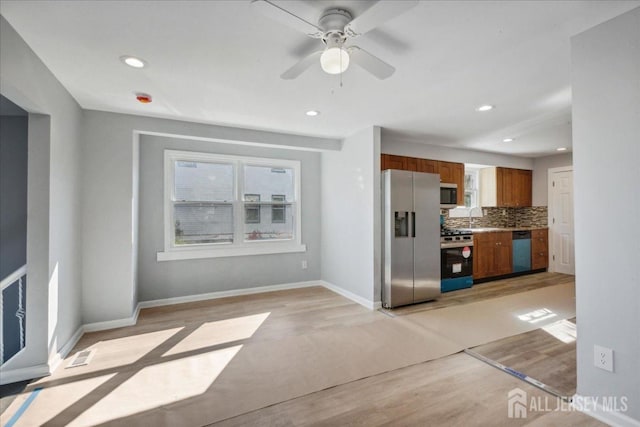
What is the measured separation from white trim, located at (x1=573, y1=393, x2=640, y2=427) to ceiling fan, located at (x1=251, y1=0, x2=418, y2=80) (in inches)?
96.9

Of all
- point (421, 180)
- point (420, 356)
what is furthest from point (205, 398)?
point (421, 180)

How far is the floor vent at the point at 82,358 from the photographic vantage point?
244 centimetres

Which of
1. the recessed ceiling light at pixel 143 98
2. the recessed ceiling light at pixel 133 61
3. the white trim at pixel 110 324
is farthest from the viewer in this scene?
the white trim at pixel 110 324

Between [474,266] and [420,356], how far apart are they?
10.0 ft

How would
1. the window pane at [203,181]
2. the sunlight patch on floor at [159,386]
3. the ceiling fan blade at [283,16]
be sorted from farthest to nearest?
1. the window pane at [203,181]
2. the sunlight patch on floor at [159,386]
3. the ceiling fan blade at [283,16]

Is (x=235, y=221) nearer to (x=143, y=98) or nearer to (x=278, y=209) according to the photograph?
(x=278, y=209)

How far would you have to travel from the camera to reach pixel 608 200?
1701 mm

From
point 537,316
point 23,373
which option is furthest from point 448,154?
point 23,373

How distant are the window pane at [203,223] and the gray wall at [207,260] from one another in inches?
9.9

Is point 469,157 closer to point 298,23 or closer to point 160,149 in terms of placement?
point 298,23

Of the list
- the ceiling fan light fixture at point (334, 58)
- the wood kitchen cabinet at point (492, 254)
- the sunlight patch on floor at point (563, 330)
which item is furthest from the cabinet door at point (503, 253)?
the ceiling fan light fixture at point (334, 58)

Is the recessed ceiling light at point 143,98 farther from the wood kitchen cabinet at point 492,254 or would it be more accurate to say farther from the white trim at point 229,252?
the wood kitchen cabinet at point 492,254

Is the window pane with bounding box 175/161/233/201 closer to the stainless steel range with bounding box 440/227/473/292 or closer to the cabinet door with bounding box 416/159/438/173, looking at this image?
the cabinet door with bounding box 416/159/438/173

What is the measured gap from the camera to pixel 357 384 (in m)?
2.16
